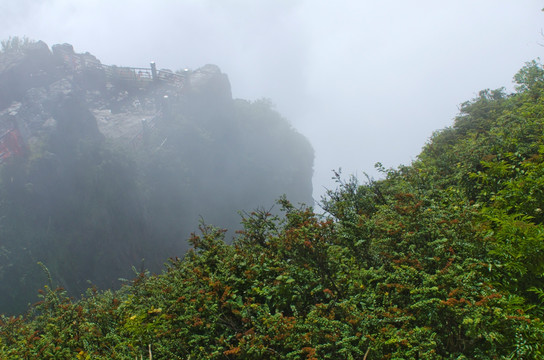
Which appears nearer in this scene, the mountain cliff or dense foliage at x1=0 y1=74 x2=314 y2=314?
dense foliage at x1=0 y1=74 x2=314 y2=314

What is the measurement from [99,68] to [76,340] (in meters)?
51.7

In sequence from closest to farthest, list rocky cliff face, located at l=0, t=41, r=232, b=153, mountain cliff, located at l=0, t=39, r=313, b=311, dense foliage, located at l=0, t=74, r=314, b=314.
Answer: dense foliage, located at l=0, t=74, r=314, b=314 → mountain cliff, located at l=0, t=39, r=313, b=311 → rocky cliff face, located at l=0, t=41, r=232, b=153

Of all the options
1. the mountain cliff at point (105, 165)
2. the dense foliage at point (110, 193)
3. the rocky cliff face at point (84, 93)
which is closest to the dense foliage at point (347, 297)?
the mountain cliff at point (105, 165)

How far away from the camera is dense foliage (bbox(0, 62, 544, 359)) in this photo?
8.87 feet

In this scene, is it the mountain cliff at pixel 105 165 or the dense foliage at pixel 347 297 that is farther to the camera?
the mountain cliff at pixel 105 165

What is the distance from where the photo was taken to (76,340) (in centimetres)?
394

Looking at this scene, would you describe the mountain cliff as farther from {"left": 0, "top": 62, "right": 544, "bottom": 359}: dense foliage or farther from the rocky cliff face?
{"left": 0, "top": 62, "right": 544, "bottom": 359}: dense foliage

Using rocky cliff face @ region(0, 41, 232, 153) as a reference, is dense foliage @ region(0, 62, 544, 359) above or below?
below

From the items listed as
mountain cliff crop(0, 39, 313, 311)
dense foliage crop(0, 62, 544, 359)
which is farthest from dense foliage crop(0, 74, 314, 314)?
dense foliage crop(0, 62, 544, 359)

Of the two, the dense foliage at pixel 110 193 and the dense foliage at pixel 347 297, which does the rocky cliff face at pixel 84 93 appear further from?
the dense foliage at pixel 347 297

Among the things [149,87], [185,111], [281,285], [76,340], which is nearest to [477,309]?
[281,285]

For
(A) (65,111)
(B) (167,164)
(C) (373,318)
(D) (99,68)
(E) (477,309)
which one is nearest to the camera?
(E) (477,309)

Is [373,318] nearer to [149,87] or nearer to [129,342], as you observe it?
[129,342]

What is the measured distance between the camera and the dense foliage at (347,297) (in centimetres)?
271
